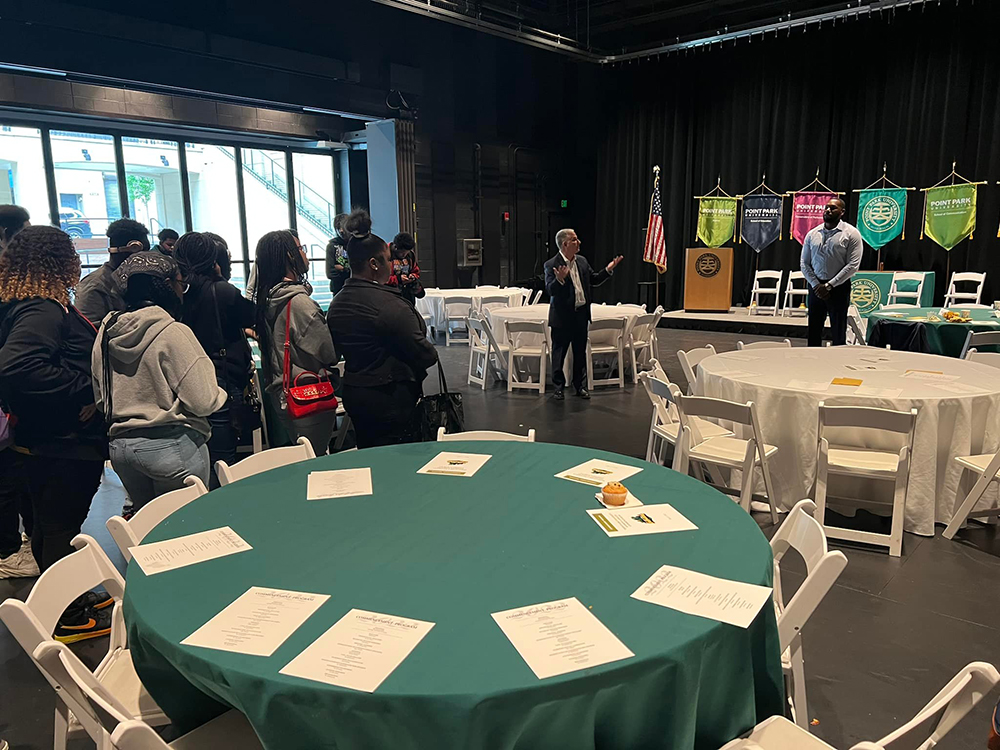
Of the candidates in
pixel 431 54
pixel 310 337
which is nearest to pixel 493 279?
pixel 431 54

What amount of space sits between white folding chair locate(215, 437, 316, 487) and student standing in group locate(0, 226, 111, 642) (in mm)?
619

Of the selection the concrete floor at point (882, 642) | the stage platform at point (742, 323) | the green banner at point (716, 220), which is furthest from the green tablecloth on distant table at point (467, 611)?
the green banner at point (716, 220)

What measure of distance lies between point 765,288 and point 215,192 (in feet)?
32.3

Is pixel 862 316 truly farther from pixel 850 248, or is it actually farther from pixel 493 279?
pixel 493 279

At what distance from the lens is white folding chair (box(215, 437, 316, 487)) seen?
99.6 inches

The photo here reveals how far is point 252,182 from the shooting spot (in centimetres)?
1234

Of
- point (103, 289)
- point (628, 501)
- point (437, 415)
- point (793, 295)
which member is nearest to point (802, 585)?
point (628, 501)

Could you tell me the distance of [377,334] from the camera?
3.23 meters

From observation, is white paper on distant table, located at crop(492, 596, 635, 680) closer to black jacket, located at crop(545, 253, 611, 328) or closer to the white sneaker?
the white sneaker

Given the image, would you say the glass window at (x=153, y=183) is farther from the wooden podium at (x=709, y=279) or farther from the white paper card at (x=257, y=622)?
the white paper card at (x=257, y=622)

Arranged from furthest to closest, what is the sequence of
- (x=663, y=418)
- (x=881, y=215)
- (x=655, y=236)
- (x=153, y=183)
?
1. (x=655, y=236)
2. (x=881, y=215)
3. (x=153, y=183)
4. (x=663, y=418)

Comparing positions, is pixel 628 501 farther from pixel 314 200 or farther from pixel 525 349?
pixel 314 200

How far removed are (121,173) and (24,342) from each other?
9223 millimetres

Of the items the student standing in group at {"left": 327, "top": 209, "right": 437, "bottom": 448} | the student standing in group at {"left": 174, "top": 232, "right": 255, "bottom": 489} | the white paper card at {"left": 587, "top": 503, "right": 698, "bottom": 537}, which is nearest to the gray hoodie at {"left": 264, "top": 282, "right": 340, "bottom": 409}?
the student standing in group at {"left": 327, "top": 209, "right": 437, "bottom": 448}
